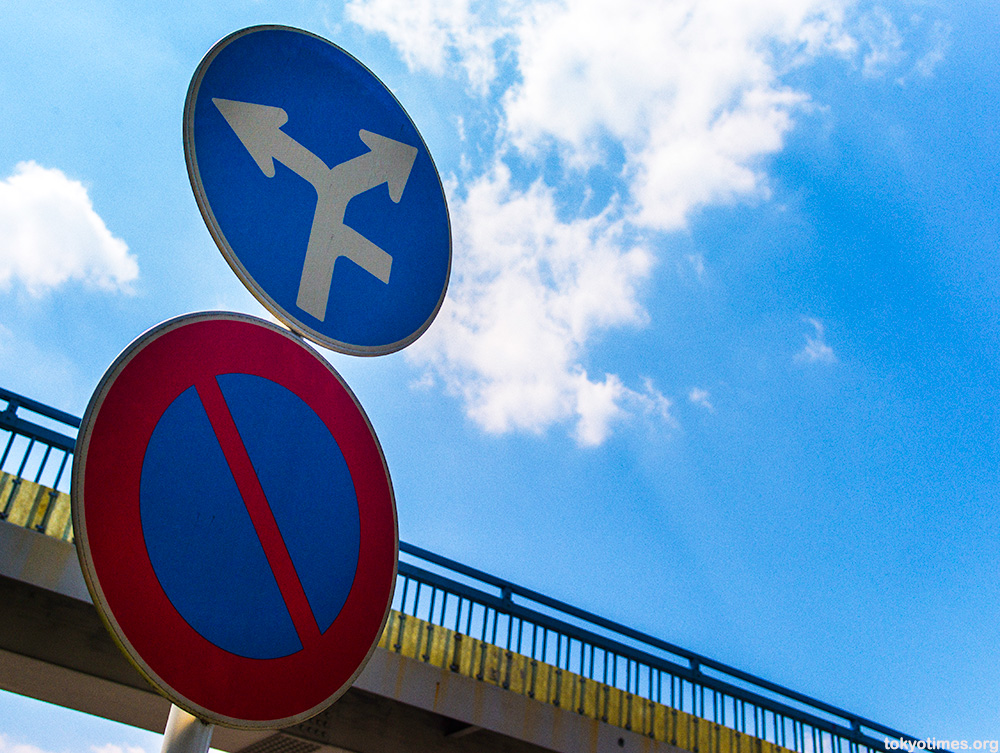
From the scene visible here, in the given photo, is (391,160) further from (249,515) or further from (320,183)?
(249,515)

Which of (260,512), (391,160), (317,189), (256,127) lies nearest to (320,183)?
(317,189)

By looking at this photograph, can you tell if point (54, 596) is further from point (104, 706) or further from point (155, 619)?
point (155, 619)

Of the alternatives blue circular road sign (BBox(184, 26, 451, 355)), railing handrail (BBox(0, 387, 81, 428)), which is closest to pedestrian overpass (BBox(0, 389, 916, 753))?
railing handrail (BBox(0, 387, 81, 428))

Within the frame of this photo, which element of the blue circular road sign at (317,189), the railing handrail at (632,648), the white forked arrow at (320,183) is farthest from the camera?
the railing handrail at (632,648)

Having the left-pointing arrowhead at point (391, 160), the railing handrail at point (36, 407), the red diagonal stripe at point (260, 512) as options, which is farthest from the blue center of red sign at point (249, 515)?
the railing handrail at point (36, 407)

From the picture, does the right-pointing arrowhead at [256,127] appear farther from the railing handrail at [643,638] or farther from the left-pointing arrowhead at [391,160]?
the railing handrail at [643,638]

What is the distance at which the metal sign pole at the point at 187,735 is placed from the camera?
146 centimetres

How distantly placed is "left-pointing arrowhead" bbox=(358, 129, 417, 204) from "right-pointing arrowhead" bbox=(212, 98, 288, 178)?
311mm

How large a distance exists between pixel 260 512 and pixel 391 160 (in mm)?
1414

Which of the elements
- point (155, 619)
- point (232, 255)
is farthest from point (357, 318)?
point (155, 619)

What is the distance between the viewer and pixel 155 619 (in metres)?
1.42

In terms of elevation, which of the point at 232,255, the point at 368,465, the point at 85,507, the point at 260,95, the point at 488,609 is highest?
the point at 488,609

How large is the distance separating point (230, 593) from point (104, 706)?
701 centimetres

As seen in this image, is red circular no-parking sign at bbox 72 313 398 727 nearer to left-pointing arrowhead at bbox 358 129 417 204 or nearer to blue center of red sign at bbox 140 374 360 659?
blue center of red sign at bbox 140 374 360 659
